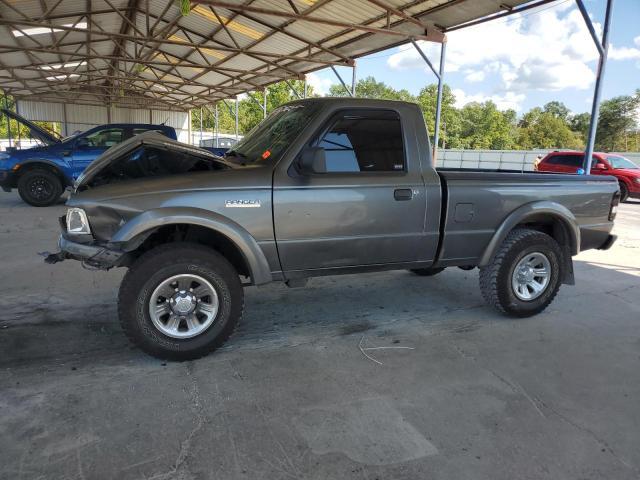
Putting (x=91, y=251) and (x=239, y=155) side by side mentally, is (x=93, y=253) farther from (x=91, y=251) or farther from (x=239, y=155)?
(x=239, y=155)

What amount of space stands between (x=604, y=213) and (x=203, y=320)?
13.6ft

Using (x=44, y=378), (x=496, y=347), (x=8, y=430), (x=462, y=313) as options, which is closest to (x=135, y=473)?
(x=8, y=430)

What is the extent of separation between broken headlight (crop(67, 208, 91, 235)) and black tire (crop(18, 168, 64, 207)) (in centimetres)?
864

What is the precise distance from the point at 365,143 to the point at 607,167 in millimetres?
15630

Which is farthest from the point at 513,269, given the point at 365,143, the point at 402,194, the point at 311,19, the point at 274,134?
the point at 311,19

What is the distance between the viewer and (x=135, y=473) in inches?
88.8

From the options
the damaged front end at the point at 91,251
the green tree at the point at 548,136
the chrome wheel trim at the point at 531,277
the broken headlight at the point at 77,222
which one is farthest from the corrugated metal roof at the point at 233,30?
the green tree at the point at 548,136

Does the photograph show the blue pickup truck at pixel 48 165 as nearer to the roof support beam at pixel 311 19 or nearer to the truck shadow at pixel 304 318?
the roof support beam at pixel 311 19

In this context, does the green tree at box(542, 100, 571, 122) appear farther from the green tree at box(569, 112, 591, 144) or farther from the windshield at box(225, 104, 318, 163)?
the windshield at box(225, 104, 318, 163)

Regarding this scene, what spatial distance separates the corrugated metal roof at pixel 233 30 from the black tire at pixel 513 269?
23.0ft

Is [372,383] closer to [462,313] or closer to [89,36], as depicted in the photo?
[462,313]

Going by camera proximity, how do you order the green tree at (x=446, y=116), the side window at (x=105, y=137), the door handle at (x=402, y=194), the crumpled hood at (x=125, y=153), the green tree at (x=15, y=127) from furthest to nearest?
the green tree at (x=446, y=116) → the green tree at (x=15, y=127) → the side window at (x=105, y=137) → the door handle at (x=402, y=194) → the crumpled hood at (x=125, y=153)

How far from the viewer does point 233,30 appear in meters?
14.7

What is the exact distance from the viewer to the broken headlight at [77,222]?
325 cm
